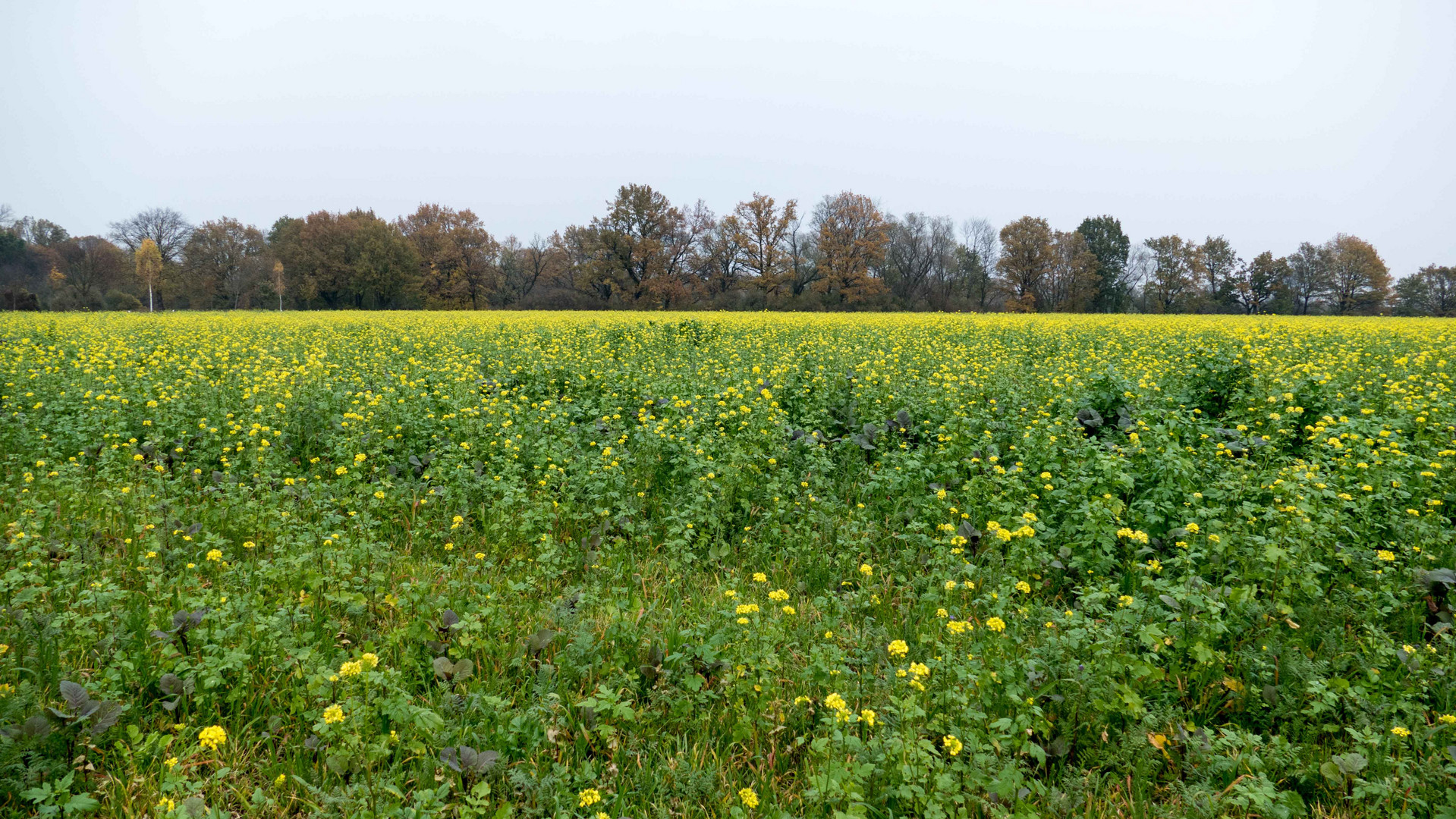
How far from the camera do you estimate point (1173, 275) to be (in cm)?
6272

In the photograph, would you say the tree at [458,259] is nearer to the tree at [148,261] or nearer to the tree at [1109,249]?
the tree at [148,261]

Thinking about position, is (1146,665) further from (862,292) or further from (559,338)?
(862,292)

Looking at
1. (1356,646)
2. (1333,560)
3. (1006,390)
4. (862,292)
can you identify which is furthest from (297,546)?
(862,292)

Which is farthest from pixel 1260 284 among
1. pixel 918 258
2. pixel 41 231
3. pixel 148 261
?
pixel 41 231

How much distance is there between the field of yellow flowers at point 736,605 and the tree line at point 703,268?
47836mm

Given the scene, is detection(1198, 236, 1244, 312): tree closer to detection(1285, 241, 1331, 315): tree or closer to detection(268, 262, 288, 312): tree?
detection(1285, 241, 1331, 315): tree

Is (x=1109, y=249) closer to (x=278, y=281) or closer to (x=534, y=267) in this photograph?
(x=534, y=267)

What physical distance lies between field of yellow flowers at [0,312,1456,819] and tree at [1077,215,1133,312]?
63.8 meters

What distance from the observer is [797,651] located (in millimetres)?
3629

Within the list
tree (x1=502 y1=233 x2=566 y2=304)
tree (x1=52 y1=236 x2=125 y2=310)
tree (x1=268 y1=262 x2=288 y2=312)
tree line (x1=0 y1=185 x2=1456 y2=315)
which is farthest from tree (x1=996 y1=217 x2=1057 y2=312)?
tree (x1=52 y1=236 x2=125 y2=310)

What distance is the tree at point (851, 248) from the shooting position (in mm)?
60125

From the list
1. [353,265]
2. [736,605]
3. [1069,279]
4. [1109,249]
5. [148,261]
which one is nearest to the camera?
[736,605]

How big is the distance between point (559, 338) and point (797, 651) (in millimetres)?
12644

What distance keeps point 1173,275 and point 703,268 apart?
147 feet
